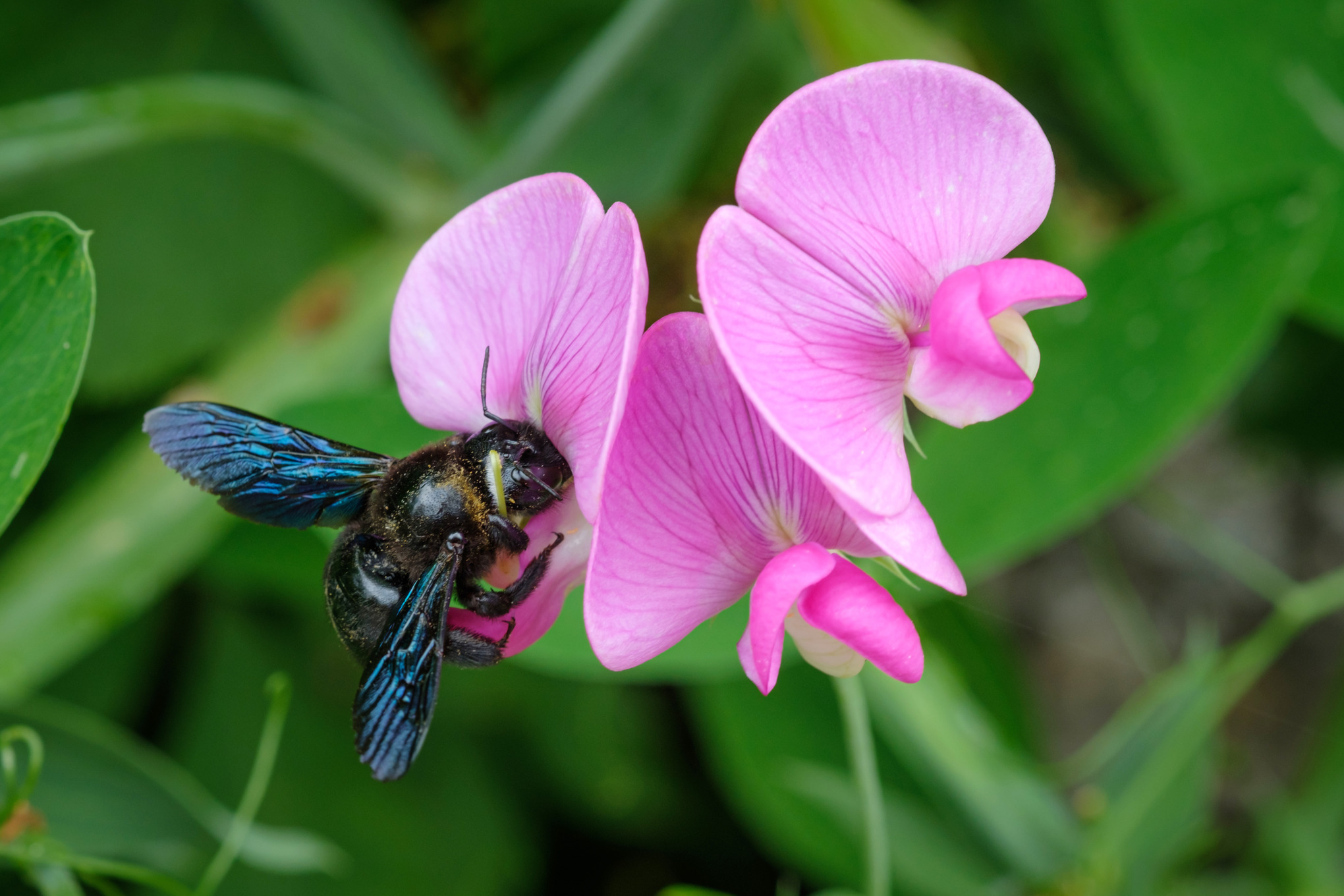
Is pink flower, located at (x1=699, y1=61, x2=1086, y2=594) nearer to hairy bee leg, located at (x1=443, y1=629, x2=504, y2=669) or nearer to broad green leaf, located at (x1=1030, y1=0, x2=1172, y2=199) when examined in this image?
hairy bee leg, located at (x1=443, y1=629, x2=504, y2=669)

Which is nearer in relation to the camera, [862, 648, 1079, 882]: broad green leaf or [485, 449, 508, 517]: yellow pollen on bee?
[485, 449, 508, 517]: yellow pollen on bee

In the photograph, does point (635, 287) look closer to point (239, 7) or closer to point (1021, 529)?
point (1021, 529)

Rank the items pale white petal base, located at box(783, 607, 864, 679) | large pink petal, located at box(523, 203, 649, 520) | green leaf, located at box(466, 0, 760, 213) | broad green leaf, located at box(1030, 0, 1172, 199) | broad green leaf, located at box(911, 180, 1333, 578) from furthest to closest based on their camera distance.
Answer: broad green leaf, located at box(1030, 0, 1172, 199) → green leaf, located at box(466, 0, 760, 213) → broad green leaf, located at box(911, 180, 1333, 578) → pale white petal base, located at box(783, 607, 864, 679) → large pink petal, located at box(523, 203, 649, 520)

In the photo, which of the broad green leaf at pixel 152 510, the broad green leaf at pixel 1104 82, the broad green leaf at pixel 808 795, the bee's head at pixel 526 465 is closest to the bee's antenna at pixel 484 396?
the bee's head at pixel 526 465

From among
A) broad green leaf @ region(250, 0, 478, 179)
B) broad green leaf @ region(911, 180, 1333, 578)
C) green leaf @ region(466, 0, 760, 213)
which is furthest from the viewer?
broad green leaf @ region(250, 0, 478, 179)

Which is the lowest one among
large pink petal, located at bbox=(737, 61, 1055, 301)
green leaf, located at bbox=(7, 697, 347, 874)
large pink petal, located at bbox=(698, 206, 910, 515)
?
green leaf, located at bbox=(7, 697, 347, 874)

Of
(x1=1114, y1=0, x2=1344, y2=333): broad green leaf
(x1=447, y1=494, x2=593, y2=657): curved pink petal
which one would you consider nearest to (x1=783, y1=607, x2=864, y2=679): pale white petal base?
(x1=447, y1=494, x2=593, y2=657): curved pink petal
